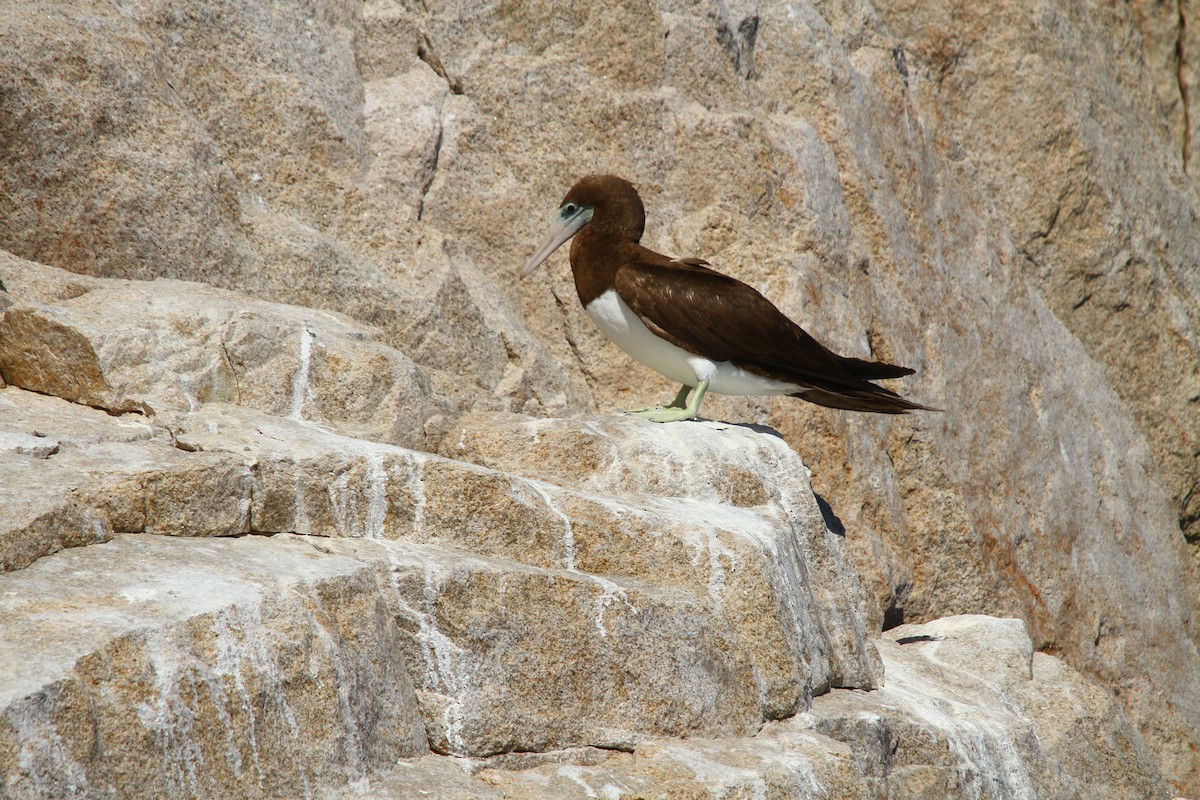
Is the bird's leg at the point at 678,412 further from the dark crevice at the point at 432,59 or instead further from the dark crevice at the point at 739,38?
the dark crevice at the point at 739,38

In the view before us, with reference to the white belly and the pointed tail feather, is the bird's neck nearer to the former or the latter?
the white belly

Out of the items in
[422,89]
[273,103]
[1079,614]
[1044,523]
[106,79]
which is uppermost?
[422,89]

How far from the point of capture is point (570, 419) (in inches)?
288

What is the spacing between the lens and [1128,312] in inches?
512

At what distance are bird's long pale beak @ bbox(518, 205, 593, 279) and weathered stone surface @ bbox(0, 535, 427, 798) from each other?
4074 mm

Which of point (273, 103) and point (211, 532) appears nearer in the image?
point (211, 532)

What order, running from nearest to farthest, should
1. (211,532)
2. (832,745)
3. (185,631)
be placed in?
(185,631)
(211,532)
(832,745)

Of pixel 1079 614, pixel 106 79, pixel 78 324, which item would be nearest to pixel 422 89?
pixel 106 79

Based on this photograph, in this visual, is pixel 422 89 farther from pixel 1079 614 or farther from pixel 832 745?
pixel 1079 614

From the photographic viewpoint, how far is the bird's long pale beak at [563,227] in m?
8.67

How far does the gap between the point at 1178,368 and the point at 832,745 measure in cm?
901

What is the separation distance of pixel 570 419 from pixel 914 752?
2623mm

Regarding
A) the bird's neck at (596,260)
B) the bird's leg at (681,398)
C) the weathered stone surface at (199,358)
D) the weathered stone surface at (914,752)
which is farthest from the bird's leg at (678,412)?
the weathered stone surface at (914,752)

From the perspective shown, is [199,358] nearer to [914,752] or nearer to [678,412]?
[678,412]
